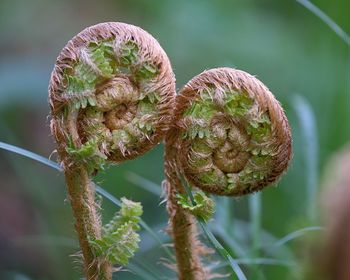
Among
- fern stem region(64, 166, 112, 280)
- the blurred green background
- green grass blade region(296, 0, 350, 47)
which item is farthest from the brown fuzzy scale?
the blurred green background

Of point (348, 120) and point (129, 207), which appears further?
point (348, 120)

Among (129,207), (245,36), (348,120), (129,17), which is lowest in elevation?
(129,207)

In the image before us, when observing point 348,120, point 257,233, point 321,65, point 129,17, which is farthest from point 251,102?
point 129,17

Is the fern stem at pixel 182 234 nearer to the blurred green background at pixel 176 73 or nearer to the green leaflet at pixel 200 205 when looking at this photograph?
the green leaflet at pixel 200 205

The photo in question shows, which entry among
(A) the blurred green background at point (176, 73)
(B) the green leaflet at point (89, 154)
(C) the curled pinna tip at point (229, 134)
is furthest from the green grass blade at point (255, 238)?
(A) the blurred green background at point (176, 73)

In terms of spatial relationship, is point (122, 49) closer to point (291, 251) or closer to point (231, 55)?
point (291, 251)

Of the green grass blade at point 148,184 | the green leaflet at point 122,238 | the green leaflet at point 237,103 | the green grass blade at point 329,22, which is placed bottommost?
the green leaflet at point 122,238
